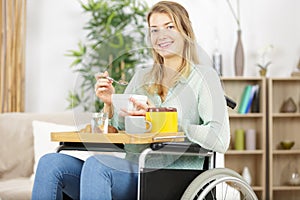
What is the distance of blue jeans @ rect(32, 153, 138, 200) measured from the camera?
6.42 feet

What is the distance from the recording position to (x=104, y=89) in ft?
6.46

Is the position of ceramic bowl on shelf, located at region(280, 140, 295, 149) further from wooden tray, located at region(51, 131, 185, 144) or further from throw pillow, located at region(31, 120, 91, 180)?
wooden tray, located at region(51, 131, 185, 144)

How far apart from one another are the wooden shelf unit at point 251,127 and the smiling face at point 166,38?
216 cm

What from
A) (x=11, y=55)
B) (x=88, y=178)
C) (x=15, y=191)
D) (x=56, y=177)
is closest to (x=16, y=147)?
(x=15, y=191)

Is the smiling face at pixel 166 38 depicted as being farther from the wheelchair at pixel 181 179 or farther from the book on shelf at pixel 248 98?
the book on shelf at pixel 248 98

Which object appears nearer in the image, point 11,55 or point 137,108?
point 137,108

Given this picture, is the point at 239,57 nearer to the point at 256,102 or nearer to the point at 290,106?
the point at 256,102

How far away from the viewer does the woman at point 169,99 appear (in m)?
1.96

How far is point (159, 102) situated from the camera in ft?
6.48

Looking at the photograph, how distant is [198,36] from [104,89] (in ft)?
8.06

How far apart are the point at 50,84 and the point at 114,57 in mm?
2293

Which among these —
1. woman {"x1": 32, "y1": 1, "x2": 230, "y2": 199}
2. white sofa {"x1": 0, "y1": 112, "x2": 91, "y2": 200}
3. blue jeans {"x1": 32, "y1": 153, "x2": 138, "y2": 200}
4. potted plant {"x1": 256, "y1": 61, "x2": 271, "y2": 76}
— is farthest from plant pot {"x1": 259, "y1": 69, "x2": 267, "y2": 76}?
blue jeans {"x1": 32, "y1": 153, "x2": 138, "y2": 200}

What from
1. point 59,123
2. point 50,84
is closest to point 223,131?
point 59,123

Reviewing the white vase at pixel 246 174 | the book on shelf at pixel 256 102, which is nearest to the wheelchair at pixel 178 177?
the white vase at pixel 246 174
